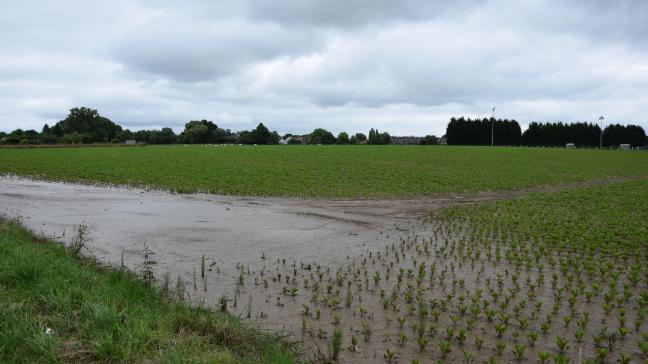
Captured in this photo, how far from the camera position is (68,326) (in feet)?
17.7

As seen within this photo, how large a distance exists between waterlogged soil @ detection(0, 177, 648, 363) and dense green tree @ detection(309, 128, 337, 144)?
482 ft

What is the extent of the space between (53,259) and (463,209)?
16.2m

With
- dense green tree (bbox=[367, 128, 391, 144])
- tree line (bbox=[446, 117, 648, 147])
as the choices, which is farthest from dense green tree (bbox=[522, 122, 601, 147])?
dense green tree (bbox=[367, 128, 391, 144])

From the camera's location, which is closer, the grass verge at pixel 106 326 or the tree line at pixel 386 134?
the grass verge at pixel 106 326

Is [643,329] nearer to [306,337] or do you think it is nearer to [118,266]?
[306,337]

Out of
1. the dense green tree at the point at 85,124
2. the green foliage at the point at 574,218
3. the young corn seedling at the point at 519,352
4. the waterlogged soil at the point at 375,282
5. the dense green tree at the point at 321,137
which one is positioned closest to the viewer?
the young corn seedling at the point at 519,352

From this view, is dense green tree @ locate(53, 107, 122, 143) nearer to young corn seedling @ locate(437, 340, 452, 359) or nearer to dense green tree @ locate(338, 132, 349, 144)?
dense green tree @ locate(338, 132, 349, 144)

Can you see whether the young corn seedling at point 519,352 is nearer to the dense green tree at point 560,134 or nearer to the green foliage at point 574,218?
the green foliage at point 574,218

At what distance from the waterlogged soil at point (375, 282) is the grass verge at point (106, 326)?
840 mm

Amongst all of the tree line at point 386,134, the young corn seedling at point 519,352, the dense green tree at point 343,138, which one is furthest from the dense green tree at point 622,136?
the young corn seedling at point 519,352

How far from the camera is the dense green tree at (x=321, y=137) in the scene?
537 ft

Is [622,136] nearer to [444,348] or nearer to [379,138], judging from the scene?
[379,138]

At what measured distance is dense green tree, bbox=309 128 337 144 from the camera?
6445 inches

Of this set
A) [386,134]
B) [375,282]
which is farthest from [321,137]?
[375,282]
